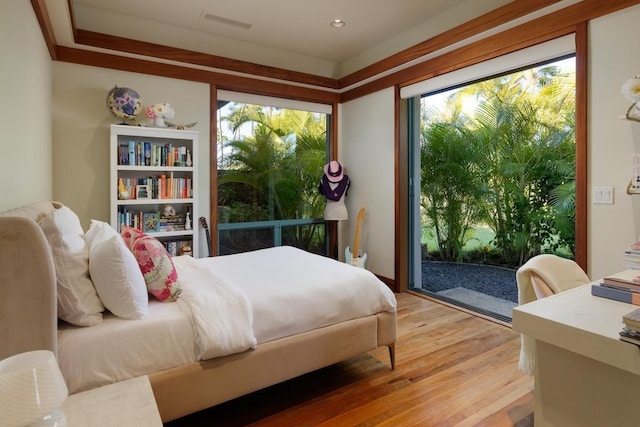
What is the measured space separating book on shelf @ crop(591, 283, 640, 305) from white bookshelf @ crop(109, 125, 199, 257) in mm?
3117

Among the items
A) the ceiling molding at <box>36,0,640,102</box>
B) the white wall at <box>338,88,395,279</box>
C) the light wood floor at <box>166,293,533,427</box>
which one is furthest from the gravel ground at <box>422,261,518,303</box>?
the ceiling molding at <box>36,0,640,102</box>

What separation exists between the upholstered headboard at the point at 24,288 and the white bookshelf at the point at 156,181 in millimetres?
2103

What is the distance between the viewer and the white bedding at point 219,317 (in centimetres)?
143

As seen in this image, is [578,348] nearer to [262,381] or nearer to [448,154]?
[262,381]

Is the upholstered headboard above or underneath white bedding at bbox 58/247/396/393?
above

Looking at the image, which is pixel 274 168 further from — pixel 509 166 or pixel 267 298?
pixel 509 166

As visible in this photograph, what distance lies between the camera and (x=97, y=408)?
118cm

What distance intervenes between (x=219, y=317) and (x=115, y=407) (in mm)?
556

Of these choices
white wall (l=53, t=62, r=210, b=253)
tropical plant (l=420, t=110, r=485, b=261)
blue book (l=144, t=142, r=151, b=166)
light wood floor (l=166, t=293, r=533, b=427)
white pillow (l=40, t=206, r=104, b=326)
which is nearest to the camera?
white pillow (l=40, t=206, r=104, b=326)

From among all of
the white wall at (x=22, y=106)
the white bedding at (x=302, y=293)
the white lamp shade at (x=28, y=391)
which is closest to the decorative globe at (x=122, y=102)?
the white wall at (x=22, y=106)

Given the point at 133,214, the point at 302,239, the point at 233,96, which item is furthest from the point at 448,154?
the point at 133,214

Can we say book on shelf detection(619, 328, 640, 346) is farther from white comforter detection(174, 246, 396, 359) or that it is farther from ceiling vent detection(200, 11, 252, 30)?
ceiling vent detection(200, 11, 252, 30)

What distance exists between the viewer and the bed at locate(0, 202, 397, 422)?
122cm

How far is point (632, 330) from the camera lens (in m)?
1.00
